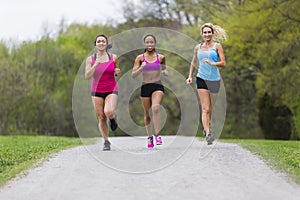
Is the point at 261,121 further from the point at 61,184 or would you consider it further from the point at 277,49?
the point at 61,184

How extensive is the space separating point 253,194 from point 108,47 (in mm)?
5009

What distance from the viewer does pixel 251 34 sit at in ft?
94.3

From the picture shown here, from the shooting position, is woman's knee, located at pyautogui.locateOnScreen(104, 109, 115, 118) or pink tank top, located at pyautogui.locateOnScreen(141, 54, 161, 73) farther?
pink tank top, located at pyautogui.locateOnScreen(141, 54, 161, 73)

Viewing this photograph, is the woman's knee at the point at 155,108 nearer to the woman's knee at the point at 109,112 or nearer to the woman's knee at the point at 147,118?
the woman's knee at the point at 147,118

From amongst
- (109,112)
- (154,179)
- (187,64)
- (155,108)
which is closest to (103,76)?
(109,112)

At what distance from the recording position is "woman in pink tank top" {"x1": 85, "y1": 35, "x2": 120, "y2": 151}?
1059cm

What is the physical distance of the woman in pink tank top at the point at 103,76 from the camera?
1059 centimetres

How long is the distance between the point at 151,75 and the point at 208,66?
113 cm

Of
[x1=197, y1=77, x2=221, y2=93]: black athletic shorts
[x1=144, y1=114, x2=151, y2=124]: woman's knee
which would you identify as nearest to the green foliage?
[x1=197, y1=77, x2=221, y2=93]: black athletic shorts

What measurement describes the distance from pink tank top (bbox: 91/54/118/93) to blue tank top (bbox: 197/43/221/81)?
1.73 meters

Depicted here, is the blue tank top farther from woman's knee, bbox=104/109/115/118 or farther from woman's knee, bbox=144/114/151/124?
woman's knee, bbox=104/109/115/118

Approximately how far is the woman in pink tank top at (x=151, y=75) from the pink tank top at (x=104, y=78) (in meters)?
0.48

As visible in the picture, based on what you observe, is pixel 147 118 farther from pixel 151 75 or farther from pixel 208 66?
pixel 208 66

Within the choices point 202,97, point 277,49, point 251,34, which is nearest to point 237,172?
point 202,97
